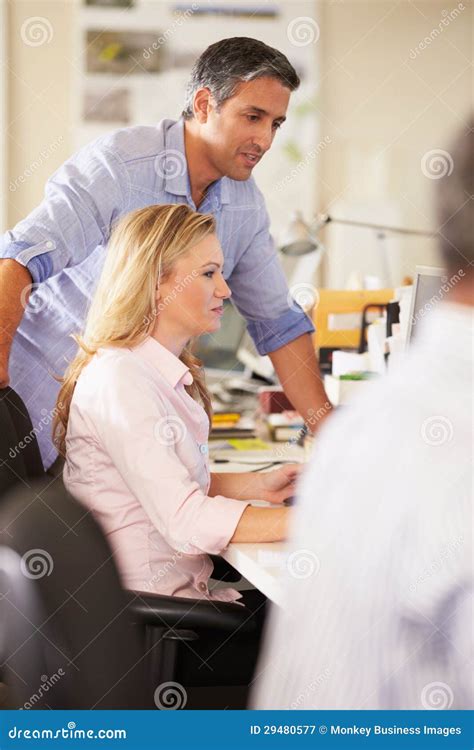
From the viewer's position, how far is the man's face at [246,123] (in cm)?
200

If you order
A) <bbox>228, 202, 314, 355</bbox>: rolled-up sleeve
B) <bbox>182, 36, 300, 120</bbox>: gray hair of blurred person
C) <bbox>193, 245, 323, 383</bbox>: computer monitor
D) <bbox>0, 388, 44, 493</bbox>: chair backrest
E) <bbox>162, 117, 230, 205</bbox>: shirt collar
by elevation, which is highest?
<bbox>182, 36, 300, 120</bbox>: gray hair of blurred person

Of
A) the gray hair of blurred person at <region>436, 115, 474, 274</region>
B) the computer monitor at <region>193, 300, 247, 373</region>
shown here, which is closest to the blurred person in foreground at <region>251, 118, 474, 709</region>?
the gray hair of blurred person at <region>436, 115, 474, 274</region>

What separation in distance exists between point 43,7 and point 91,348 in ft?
13.2

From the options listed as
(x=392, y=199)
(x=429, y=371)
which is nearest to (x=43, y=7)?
(x=392, y=199)

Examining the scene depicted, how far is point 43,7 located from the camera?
200 inches

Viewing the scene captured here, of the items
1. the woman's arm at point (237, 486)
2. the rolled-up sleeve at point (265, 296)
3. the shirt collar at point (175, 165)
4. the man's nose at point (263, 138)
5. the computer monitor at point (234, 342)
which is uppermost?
the man's nose at point (263, 138)

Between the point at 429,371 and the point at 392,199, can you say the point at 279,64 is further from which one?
the point at 392,199

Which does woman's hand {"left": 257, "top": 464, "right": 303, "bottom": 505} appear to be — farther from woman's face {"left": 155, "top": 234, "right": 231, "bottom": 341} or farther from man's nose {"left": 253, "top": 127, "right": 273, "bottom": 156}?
man's nose {"left": 253, "top": 127, "right": 273, "bottom": 156}

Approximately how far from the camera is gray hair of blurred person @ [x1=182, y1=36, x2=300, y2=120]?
1.99 m

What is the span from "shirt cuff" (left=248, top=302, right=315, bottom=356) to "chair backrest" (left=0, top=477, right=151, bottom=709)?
111 centimetres

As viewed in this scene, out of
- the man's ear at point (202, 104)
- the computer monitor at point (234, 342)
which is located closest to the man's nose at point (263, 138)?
the man's ear at point (202, 104)

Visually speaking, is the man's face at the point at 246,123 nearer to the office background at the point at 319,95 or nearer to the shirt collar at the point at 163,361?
the shirt collar at the point at 163,361

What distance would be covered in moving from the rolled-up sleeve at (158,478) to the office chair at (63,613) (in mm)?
130

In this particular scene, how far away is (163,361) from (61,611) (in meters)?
0.51
